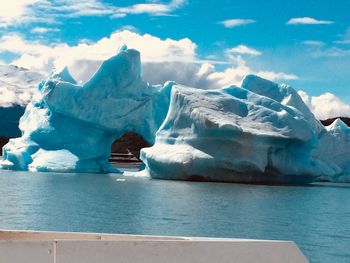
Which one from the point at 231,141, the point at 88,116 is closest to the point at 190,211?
Result: the point at 231,141

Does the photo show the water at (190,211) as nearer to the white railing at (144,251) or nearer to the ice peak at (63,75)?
the white railing at (144,251)

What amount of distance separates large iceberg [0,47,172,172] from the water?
4915 mm

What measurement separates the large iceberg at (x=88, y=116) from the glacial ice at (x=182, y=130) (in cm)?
4

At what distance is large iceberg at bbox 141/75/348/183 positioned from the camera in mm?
23828

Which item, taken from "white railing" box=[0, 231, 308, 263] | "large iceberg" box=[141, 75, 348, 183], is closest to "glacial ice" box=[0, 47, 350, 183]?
"large iceberg" box=[141, 75, 348, 183]

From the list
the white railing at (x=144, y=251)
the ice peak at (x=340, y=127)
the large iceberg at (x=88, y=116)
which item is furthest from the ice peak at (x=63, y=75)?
the white railing at (x=144, y=251)

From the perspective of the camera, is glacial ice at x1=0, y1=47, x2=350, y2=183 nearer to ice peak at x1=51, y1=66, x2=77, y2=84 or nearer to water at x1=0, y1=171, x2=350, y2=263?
ice peak at x1=51, y1=66, x2=77, y2=84

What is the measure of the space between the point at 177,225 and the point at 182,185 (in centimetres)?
1149

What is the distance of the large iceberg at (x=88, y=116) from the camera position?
2953 cm

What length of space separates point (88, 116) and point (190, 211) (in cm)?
1396

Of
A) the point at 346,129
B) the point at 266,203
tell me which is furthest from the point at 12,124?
the point at 266,203

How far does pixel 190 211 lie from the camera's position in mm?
16547

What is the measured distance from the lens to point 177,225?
13680 mm

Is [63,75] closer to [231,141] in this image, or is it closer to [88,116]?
[88,116]
